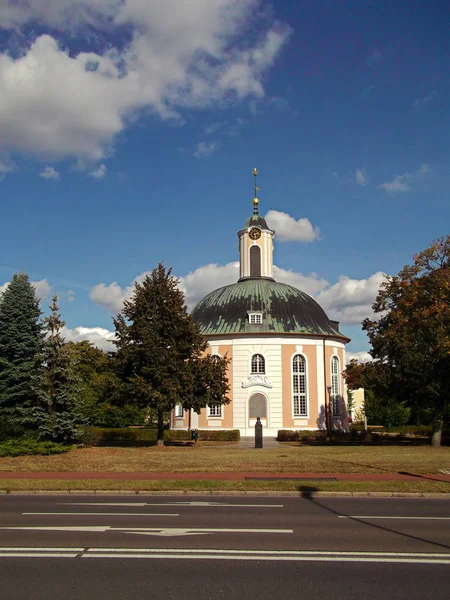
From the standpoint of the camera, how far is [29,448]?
1117 inches

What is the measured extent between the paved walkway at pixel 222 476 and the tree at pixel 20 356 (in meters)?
7.67

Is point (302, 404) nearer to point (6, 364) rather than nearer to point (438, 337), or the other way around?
point (438, 337)

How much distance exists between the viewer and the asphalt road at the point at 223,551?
7.70 metres

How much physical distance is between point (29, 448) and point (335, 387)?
3230 centimetres

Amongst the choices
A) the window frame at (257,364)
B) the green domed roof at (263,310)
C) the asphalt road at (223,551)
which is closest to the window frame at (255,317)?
the green domed roof at (263,310)

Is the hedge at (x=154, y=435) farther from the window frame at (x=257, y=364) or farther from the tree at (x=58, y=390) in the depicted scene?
the tree at (x=58, y=390)

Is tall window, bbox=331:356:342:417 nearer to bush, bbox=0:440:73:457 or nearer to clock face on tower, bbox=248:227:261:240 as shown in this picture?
clock face on tower, bbox=248:227:261:240

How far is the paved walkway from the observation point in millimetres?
20516

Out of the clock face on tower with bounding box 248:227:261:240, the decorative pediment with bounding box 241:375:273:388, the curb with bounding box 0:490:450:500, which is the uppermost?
the clock face on tower with bounding box 248:227:261:240

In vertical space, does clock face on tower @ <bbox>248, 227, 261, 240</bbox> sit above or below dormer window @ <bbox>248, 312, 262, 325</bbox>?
above

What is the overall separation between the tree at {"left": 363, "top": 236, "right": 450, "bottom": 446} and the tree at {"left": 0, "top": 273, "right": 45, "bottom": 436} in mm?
20779

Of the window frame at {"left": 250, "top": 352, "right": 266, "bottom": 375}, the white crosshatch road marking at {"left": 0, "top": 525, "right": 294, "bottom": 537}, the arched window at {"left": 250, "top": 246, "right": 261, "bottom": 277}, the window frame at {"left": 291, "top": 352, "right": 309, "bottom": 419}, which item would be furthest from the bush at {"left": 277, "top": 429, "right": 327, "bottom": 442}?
the white crosshatch road marking at {"left": 0, "top": 525, "right": 294, "bottom": 537}

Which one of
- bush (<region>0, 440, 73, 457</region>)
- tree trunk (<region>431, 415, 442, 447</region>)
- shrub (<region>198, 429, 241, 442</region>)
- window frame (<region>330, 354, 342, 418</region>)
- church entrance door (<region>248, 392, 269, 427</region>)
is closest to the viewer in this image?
bush (<region>0, 440, 73, 457</region>)

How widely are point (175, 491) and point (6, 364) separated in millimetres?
18254
